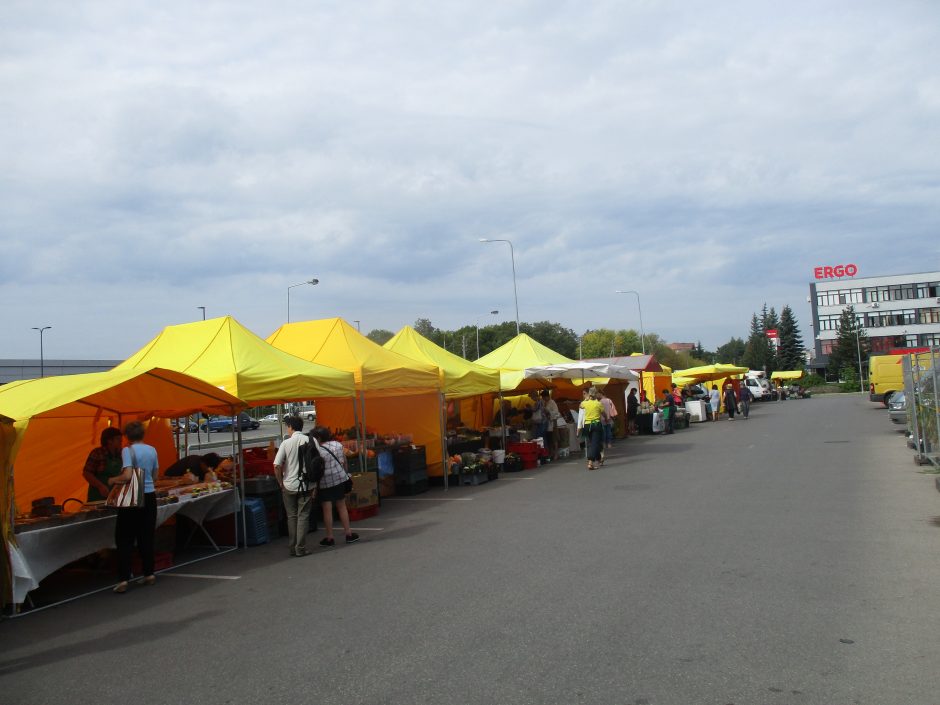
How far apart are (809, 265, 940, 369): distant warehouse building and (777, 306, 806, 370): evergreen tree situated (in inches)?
184

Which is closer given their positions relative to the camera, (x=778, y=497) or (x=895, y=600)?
(x=895, y=600)

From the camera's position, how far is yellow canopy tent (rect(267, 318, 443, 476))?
13.2 m

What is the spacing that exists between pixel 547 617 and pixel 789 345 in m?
105

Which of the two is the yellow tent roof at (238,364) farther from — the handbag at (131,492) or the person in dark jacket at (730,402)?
the person in dark jacket at (730,402)

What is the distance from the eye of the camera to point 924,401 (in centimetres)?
1330

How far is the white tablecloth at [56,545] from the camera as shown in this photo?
22.7 ft

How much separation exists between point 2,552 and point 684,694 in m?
6.39

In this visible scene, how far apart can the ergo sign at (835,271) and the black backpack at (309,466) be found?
349 feet

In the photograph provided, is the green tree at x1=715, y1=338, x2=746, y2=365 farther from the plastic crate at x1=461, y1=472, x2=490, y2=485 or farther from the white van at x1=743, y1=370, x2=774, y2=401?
the plastic crate at x1=461, y1=472, x2=490, y2=485

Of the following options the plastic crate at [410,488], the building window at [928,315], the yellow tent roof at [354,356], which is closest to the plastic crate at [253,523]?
the yellow tent roof at [354,356]

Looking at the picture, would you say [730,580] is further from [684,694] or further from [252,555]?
[252,555]

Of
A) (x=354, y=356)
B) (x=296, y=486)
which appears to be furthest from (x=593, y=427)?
(x=296, y=486)

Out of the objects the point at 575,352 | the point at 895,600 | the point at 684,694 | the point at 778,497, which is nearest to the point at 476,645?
the point at 684,694

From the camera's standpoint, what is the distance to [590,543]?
27.6ft
